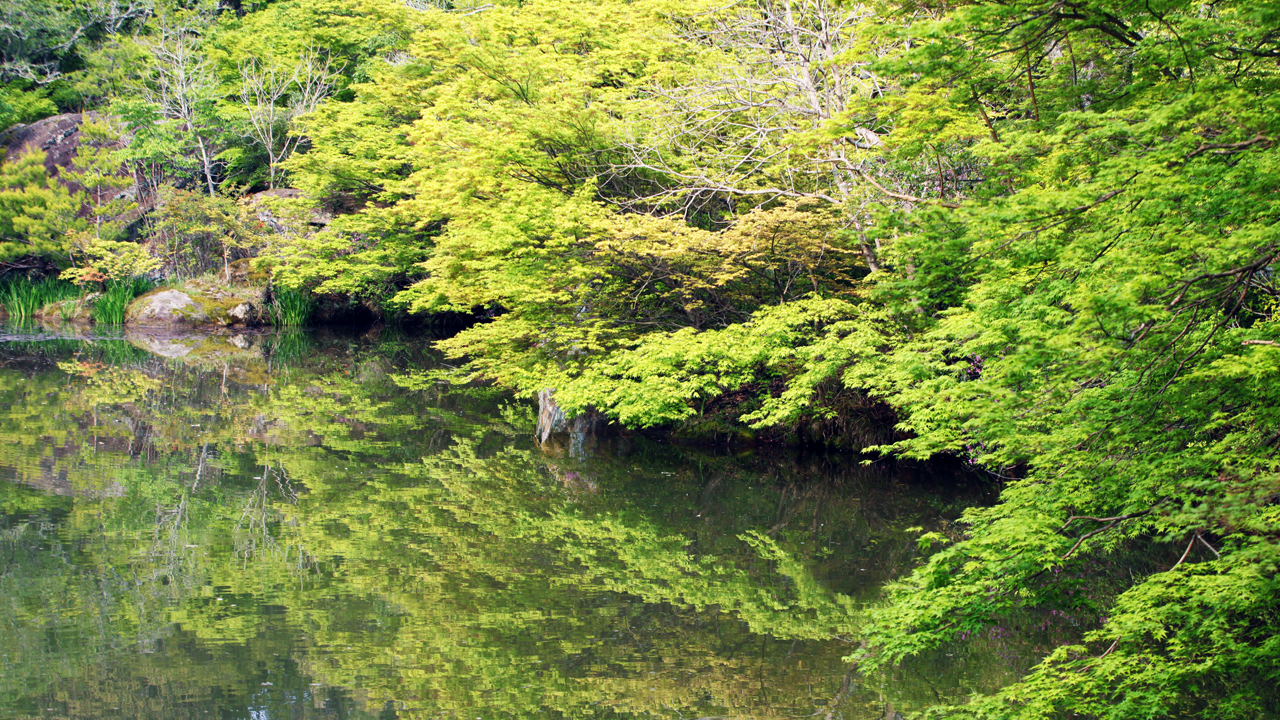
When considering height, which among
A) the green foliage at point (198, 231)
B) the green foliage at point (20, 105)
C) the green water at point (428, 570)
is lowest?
the green foliage at point (198, 231)

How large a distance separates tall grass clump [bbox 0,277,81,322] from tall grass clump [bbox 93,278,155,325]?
1140 mm

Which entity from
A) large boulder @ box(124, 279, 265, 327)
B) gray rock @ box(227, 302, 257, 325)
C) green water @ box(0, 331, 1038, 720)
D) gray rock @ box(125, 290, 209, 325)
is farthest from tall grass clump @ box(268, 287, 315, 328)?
green water @ box(0, 331, 1038, 720)

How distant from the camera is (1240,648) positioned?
3.56 meters

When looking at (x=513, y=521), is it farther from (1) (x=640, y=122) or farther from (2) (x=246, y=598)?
(1) (x=640, y=122)

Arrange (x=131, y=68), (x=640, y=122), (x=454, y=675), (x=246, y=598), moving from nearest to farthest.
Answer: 1. (x=454, y=675)
2. (x=246, y=598)
3. (x=640, y=122)
4. (x=131, y=68)

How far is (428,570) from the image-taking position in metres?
6.89

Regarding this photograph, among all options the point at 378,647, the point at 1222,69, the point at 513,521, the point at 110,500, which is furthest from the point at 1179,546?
the point at 110,500

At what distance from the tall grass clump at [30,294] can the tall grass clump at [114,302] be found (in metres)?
1.14

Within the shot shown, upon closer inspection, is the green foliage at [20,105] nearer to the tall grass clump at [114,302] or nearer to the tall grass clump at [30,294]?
the tall grass clump at [30,294]

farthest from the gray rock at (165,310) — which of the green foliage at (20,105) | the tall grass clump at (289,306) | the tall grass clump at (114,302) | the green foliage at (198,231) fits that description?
the green foliage at (20,105)

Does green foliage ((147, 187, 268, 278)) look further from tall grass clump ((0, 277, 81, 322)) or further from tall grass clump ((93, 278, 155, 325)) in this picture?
tall grass clump ((0, 277, 81, 322))

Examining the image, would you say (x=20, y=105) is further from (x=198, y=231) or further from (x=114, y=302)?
(x=114, y=302)

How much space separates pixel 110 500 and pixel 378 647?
14.8ft

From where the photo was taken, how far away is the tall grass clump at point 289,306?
22.6 m
